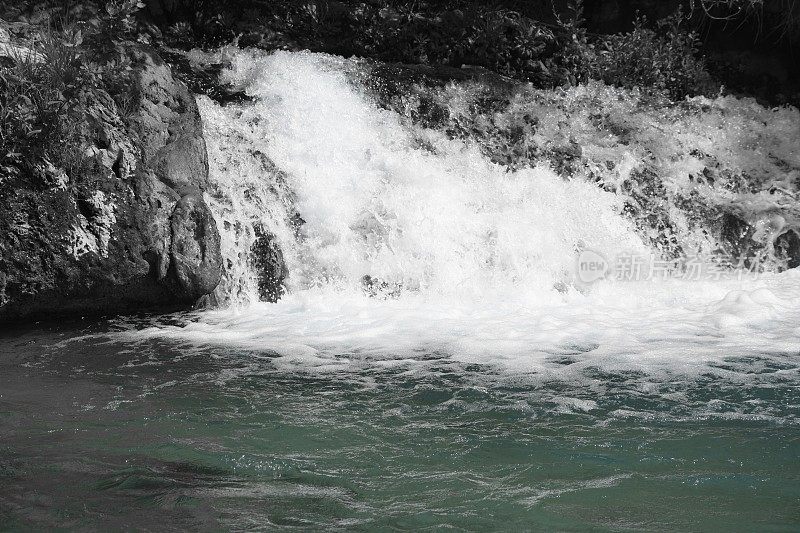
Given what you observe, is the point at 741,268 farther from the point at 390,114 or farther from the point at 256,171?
the point at 256,171

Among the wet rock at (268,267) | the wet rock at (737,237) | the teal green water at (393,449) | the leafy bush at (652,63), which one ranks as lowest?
the teal green water at (393,449)

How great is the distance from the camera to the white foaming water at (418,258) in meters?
4.80

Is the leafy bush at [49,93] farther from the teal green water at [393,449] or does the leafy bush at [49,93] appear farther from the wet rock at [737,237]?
the wet rock at [737,237]

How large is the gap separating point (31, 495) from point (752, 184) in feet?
26.4

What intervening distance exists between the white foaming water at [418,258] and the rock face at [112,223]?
15.7 inches

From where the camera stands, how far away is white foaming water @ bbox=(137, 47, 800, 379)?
480 cm

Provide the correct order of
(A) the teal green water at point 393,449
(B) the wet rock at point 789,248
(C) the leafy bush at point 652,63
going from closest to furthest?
(A) the teal green water at point 393,449 < (B) the wet rock at point 789,248 < (C) the leafy bush at point 652,63

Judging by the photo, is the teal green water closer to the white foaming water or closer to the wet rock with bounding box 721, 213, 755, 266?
the white foaming water

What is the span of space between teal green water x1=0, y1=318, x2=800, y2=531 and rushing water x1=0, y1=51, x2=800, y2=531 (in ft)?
0.04

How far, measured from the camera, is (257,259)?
20.5 feet

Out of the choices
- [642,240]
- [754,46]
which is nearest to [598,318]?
[642,240]

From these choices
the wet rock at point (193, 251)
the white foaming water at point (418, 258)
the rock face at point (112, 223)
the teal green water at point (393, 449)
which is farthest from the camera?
the wet rock at point (193, 251)

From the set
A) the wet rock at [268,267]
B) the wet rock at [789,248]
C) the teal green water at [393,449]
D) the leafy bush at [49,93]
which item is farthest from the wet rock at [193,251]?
the wet rock at [789,248]

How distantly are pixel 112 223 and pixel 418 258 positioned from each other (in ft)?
8.07
